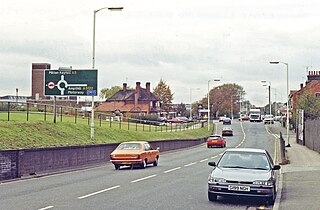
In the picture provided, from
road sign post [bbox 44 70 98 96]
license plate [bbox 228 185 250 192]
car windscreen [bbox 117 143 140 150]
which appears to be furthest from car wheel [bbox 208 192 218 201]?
road sign post [bbox 44 70 98 96]

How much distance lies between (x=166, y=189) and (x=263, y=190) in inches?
171

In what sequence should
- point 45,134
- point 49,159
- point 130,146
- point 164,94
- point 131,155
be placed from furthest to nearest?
point 164,94 < point 45,134 < point 130,146 < point 131,155 < point 49,159

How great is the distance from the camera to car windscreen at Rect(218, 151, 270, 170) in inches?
575

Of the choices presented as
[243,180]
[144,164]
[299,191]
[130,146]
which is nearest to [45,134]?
[130,146]

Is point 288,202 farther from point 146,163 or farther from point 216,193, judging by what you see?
point 146,163

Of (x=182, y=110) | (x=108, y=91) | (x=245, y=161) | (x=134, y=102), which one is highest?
(x=108, y=91)

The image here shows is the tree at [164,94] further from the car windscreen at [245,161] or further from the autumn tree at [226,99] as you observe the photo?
the car windscreen at [245,161]

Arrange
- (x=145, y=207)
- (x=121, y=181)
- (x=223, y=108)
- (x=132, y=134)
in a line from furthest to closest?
1. (x=223, y=108)
2. (x=132, y=134)
3. (x=121, y=181)
4. (x=145, y=207)

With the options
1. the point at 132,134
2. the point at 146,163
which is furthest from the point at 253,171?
the point at 132,134

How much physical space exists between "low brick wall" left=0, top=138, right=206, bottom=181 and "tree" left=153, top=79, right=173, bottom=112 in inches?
4317

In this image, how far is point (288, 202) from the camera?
1390cm

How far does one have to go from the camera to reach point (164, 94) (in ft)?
472

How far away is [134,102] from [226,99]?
52759mm

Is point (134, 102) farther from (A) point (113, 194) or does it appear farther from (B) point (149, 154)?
(A) point (113, 194)
